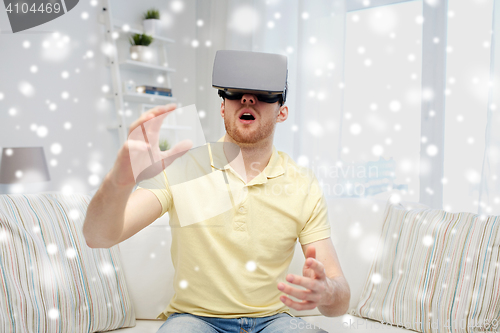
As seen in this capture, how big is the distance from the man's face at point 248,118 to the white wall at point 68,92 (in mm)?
1277

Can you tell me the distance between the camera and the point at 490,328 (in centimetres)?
106

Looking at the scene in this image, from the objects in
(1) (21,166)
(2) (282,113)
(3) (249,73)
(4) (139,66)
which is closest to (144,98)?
(4) (139,66)

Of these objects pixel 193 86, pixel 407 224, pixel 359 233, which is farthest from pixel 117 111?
pixel 407 224

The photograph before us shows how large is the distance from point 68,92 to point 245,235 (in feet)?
5.32

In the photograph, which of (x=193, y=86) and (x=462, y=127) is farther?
(x=193, y=86)

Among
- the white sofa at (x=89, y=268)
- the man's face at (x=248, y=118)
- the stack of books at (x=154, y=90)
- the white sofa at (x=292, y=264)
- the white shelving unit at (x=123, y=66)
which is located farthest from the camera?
the stack of books at (x=154, y=90)

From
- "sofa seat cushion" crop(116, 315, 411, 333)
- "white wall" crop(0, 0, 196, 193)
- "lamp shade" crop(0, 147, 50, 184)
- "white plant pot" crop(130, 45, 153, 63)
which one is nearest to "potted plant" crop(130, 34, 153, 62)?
"white plant pot" crop(130, 45, 153, 63)

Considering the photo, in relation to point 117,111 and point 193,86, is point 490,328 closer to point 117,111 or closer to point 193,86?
point 117,111

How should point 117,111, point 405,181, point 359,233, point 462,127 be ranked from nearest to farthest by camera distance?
1. point 359,233
2. point 462,127
3. point 405,181
4. point 117,111

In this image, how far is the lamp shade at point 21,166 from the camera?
1.79 meters

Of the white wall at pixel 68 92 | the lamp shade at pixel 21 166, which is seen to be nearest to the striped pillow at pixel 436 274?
the lamp shade at pixel 21 166

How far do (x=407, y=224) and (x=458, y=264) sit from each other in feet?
0.67

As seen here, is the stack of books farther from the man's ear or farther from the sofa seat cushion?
the sofa seat cushion

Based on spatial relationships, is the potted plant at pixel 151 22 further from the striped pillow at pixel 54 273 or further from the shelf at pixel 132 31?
the striped pillow at pixel 54 273
